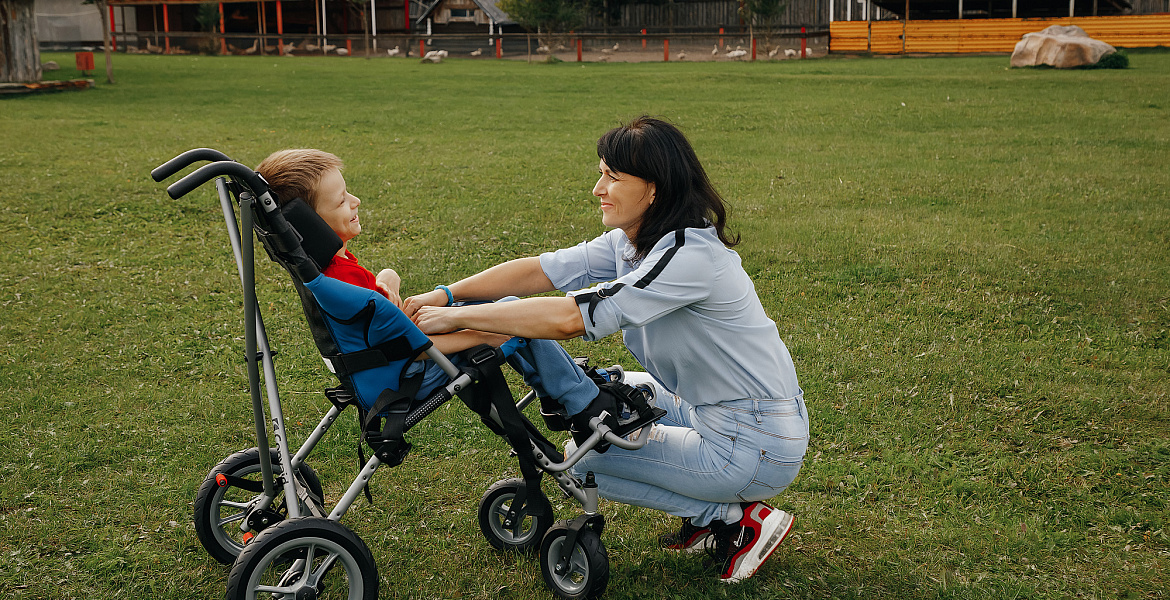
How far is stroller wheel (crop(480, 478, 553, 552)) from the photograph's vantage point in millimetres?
3771

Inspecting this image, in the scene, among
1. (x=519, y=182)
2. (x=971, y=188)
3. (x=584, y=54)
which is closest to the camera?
(x=971, y=188)

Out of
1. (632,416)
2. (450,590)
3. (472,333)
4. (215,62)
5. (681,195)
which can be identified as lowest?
(450,590)

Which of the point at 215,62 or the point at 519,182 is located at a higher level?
the point at 215,62

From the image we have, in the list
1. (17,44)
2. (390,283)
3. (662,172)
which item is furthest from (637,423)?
(17,44)

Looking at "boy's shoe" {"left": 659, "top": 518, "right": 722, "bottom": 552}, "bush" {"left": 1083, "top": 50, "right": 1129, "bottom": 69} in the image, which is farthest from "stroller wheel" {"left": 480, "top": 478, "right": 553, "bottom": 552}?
"bush" {"left": 1083, "top": 50, "right": 1129, "bottom": 69}

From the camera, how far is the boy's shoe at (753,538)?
11.5 feet

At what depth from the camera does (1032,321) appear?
6.51m

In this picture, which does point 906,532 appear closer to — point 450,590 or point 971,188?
point 450,590

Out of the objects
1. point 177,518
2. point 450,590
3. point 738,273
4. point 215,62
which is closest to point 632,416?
point 738,273

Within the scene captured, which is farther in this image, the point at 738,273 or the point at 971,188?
the point at 971,188

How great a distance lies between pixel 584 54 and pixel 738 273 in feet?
128

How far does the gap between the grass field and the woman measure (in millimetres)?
433

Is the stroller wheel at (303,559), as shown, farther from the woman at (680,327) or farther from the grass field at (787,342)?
the woman at (680,327)

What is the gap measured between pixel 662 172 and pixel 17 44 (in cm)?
2496
